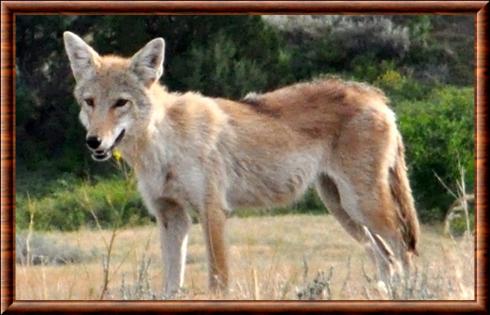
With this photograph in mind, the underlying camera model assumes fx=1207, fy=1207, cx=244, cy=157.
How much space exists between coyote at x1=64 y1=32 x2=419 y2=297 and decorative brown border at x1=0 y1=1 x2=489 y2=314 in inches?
31.6

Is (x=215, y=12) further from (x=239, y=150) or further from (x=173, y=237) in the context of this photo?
(x=173, y=237)

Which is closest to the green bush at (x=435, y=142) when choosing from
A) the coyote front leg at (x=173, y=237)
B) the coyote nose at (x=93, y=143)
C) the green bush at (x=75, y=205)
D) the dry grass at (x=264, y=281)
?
the dry grass at (x=264, y=281)

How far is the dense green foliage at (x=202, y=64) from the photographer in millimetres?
12023

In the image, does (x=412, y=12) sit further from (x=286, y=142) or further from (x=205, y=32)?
(x=205, y=32)

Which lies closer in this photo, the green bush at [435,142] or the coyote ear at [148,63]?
the coyote ear at [148,63]

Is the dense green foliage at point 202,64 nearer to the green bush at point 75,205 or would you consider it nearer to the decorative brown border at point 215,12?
the green bush at point 75,205

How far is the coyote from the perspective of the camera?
28.5ft

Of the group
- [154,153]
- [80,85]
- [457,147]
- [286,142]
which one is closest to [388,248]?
[286,142]

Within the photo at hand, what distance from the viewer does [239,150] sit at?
9.24 metres

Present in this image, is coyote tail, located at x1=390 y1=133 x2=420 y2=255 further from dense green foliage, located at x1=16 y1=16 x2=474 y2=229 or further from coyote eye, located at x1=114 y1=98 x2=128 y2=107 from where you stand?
coyote eye, located at x1=114 y1=98 x2=128 y2=107

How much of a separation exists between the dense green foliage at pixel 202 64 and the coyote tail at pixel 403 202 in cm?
193

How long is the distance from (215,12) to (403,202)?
2.85m

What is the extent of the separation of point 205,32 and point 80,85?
12.5 feet

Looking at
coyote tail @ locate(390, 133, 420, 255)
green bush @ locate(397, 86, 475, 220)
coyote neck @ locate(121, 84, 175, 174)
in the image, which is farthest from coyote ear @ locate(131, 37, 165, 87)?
green bush @ locate(397, 86, 475, 220)
